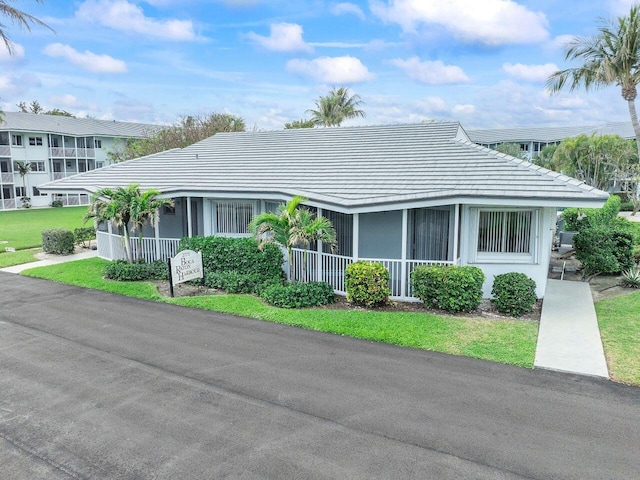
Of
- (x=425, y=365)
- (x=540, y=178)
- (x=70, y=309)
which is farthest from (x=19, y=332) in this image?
(x=540, y=178)

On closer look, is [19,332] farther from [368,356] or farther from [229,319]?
[368,356]

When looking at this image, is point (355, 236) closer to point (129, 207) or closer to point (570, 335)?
point (570, 335)

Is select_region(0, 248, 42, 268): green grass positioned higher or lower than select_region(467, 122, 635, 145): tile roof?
lower

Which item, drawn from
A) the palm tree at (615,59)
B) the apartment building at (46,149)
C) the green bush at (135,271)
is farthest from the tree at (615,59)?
the apartment building at (46,149)

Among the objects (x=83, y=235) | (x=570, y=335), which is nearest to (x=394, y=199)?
(x=570, y=335)

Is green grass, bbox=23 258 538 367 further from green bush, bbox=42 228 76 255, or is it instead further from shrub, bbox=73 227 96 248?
shrub, bbox=73 227 96 248

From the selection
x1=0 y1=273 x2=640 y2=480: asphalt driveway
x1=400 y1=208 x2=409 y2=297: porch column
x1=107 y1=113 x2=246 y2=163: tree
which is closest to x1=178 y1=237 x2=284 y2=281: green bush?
x1=400 y1=208 x2=409 y2=297: porch column

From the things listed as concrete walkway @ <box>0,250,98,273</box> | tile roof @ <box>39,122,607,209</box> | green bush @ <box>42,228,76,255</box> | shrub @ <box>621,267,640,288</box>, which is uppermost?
tile roof @ <box>39,122,607,209</box>
